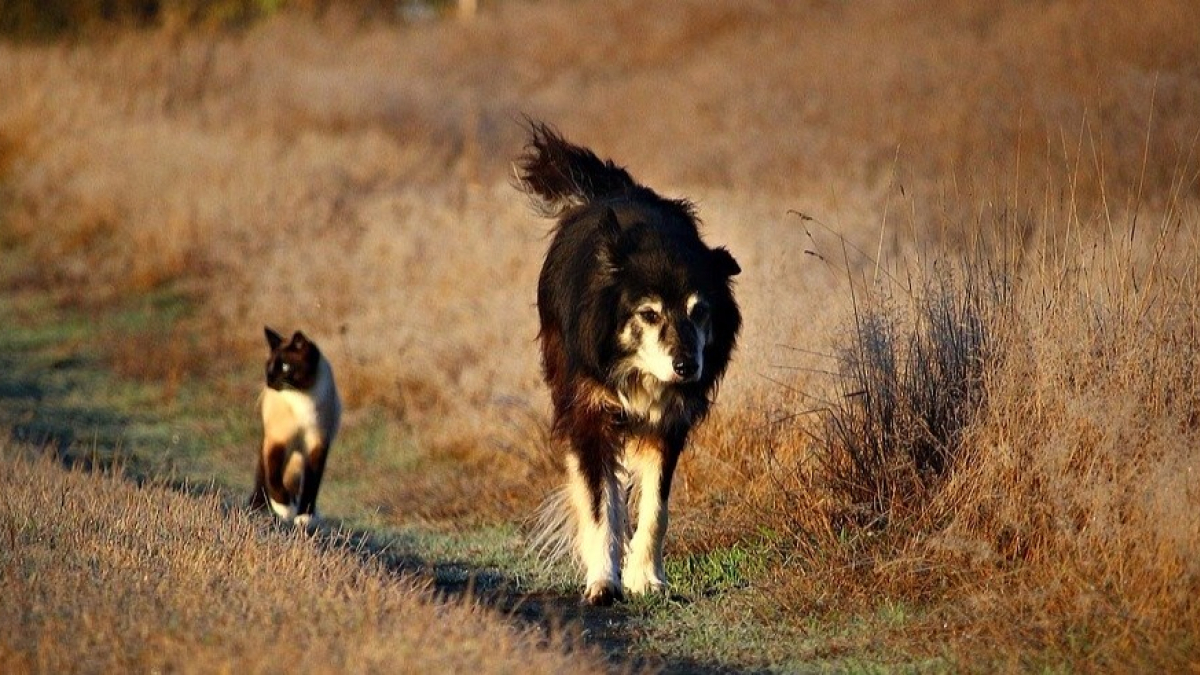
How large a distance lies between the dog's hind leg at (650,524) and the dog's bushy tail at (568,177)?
1.77 m

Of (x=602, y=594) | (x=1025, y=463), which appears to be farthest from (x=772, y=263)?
(x=1025, y=463)

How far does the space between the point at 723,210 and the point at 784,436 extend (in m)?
6.99

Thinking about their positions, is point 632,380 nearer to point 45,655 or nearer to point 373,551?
point 373,551

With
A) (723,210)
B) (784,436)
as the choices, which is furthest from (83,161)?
(784,436)

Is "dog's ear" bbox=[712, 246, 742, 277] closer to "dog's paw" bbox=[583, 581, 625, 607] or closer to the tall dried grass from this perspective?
the tall dried grass

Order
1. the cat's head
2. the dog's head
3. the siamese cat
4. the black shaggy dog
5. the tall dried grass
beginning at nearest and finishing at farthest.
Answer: the tall dried grass → the dog's head → the black shaggy dog → the siamese cat → the cat's head

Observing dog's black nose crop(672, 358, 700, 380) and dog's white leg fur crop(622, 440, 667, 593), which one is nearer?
dog's black nose crop(672, 358, 700, 380)

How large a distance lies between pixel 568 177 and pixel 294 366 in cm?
267

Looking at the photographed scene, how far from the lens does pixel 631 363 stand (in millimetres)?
7352

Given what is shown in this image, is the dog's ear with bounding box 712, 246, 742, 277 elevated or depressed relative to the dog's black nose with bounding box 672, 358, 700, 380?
elevated

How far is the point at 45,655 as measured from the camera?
198 inches

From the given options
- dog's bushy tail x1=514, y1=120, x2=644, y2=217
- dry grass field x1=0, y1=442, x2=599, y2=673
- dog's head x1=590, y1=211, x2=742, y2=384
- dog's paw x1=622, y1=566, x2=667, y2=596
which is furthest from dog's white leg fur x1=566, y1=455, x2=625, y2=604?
dog's bushy tail x1=514, y1=120, x2=644, y2=217

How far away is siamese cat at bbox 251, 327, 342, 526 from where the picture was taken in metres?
10.2

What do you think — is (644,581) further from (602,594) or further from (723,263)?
(723,263)
